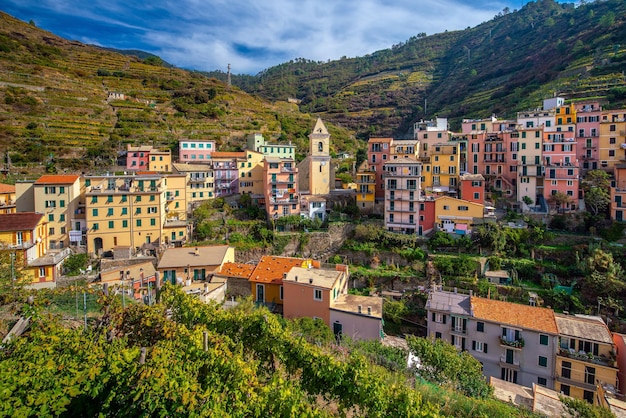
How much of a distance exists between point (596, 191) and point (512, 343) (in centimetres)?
1893

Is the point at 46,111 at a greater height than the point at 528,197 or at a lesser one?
greater

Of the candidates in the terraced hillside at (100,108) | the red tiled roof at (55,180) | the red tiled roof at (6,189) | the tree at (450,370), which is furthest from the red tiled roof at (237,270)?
the terraced hillside at (100,108)

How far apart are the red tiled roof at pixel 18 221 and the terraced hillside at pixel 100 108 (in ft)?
57.7

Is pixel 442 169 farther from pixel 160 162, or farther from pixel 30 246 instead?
pixel 30 246

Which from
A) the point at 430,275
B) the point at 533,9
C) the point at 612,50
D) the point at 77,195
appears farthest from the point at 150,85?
the point at 533,9

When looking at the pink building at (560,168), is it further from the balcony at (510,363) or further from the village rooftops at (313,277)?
the village rooftops at (313,277)

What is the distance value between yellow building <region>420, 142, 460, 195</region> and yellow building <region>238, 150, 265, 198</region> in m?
19.1

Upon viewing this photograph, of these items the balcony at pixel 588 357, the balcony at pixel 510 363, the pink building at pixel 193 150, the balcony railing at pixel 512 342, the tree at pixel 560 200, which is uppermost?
the pink building at pixel 193 150

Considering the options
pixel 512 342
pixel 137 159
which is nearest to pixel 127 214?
pixel 137 159

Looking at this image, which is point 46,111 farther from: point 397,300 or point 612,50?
point 612,50

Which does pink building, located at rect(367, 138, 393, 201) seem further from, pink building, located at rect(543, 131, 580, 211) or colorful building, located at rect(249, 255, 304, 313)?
colorful building, located at rect(249, 255, 304, 313)

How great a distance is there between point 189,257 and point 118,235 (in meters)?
7.23

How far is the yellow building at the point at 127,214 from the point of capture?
29.3 m

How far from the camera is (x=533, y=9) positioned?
379 ft
